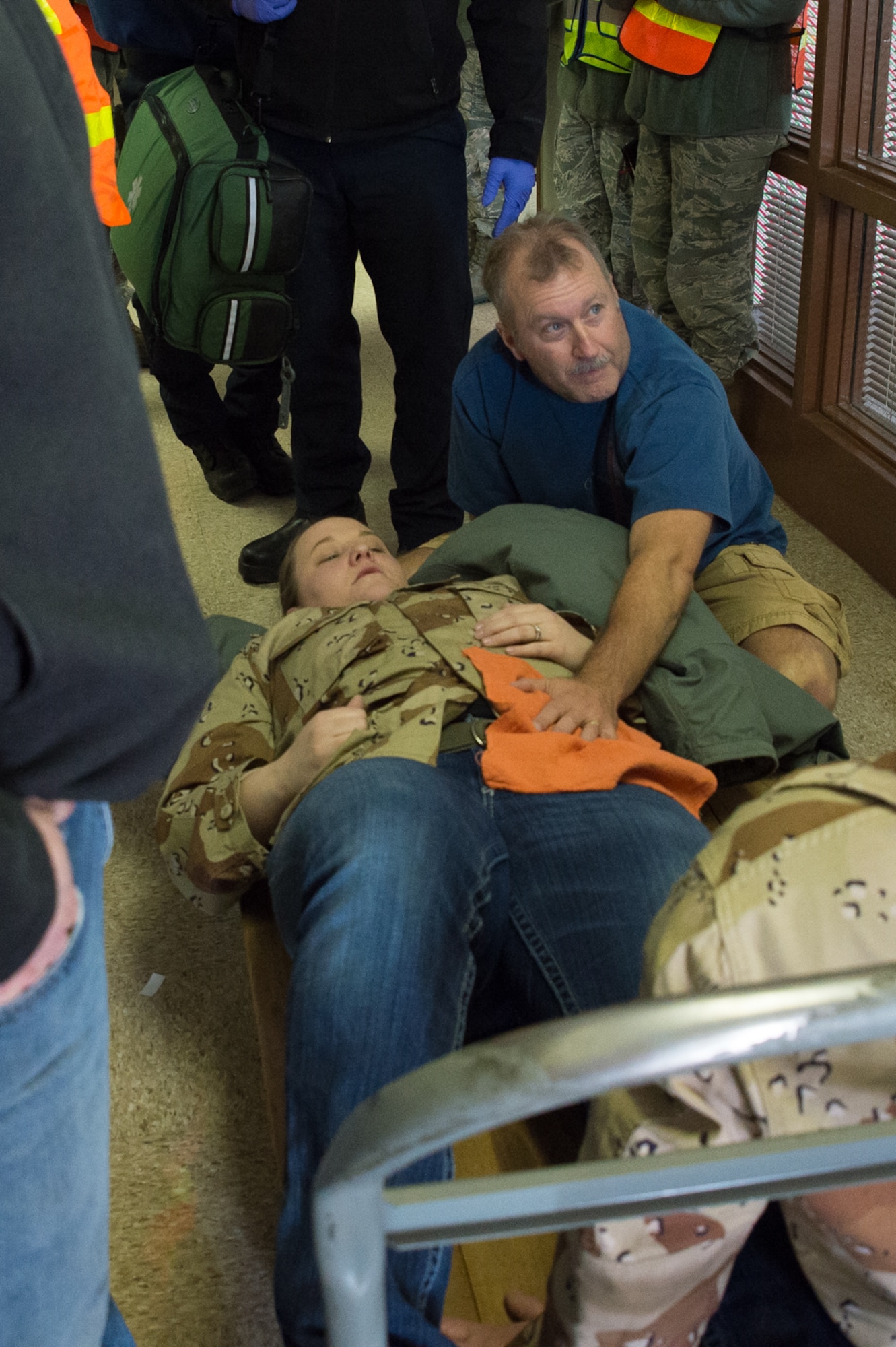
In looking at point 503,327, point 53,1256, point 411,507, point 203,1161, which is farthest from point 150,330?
point 53,1256

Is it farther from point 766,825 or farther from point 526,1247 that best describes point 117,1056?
point 766,825

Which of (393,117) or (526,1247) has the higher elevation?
(393,117)

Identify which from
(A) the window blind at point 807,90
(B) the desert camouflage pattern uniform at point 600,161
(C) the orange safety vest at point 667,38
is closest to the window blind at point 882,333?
(A) the window blind at point 807,90

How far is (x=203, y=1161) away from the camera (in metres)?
1.44

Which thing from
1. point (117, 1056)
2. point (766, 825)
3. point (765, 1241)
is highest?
point (766, 825)

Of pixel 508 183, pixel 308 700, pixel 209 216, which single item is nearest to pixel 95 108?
pixel 209 216

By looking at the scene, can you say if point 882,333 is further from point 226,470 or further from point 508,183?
point 226,470

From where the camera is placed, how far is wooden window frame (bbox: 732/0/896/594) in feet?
8.18

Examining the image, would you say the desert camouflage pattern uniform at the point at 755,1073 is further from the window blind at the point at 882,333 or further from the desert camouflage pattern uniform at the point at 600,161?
the desert camouflage pattern uniform at the point at 600,161

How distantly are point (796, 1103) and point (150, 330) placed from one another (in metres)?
2.29

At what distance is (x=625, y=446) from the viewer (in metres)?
1.78

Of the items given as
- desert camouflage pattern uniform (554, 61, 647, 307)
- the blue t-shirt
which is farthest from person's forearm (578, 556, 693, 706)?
desert camouflage pattern uniform (554, 61, 647, 307)

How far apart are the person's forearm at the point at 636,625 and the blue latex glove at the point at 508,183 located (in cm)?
Result: 109

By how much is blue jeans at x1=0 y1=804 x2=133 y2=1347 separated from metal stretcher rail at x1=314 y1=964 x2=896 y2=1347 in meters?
0.17
